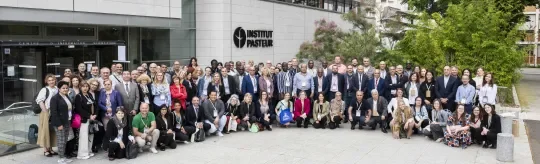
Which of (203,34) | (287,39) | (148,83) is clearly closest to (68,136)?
(148,83)

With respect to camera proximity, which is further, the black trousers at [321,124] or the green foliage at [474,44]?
the green foliage at [474,44]

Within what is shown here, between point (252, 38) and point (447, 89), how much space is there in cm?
1155

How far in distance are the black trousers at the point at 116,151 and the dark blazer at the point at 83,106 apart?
784mm

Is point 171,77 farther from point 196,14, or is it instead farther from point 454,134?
point 196,14

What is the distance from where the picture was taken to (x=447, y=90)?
513 inches

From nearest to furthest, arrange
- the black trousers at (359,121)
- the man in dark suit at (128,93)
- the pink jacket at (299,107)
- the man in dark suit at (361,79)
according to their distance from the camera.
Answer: the man in dark suit at (128,93), the black trousers at (359,121), the pink jacket at (299,107), the man in dark suit at (361,79)

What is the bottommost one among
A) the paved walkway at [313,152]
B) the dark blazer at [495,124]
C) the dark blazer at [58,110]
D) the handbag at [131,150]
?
the paved walkway at [313,152]

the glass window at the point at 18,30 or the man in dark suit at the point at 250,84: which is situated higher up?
the glass window at the point at 18,30

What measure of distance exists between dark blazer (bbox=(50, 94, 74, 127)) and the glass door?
2.65ft

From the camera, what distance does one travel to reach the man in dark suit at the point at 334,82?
Result: 14289mm

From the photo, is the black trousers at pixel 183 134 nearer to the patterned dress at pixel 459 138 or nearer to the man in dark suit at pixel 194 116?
the man in dark suit at pixel 194 116

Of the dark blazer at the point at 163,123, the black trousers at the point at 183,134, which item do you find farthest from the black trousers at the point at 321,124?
the dark blazer at the point at 163,123

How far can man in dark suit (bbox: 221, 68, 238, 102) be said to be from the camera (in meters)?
13.3

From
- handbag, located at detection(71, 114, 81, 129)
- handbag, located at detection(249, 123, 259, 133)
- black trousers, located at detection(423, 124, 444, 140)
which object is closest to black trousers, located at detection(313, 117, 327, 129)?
handbag, located at detection(249, 123, 259, 133)
